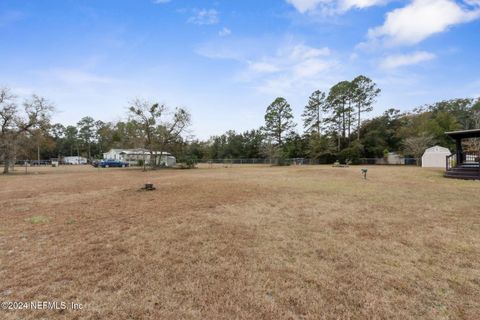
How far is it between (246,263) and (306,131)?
143 feet

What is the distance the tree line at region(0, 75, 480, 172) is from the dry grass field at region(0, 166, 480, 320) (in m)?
23.6

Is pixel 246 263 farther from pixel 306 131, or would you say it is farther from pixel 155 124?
pixel 306 131

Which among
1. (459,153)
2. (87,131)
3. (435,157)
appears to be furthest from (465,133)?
Answer: (87,131)

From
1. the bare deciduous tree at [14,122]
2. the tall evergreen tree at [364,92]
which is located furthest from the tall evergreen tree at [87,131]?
the tall evergreen tree at [364,92]

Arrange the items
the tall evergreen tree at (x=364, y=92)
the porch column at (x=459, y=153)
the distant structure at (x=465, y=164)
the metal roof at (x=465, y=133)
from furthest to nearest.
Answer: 1. the tall evergreen tree at (x=364, y=92)
2. the porch column at (x=459, y=153)
3. the metal roof at (x=465, y=133)
4. the distant structure at (x=465, y=164)

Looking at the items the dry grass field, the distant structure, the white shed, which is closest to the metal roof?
the distant structure

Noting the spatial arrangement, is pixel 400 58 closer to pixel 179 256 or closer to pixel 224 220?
pixel 224 220

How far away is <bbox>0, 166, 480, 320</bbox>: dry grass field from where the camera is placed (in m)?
2.31

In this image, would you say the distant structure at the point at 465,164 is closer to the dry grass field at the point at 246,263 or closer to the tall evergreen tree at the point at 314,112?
the dry grass field at the point at 246,263

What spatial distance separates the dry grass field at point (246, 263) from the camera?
7.57 feet

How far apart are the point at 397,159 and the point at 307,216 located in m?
37.1

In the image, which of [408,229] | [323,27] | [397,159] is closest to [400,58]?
[323,27]

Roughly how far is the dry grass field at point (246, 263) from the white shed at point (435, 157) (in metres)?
26.4

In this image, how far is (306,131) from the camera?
44.5 m
